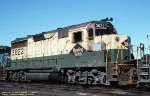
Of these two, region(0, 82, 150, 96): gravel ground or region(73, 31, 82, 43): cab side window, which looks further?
region(73, 31, 82, 43): cab side window

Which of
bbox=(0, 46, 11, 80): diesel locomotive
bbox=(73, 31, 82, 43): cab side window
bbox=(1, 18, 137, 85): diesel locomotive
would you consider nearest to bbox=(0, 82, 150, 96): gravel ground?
bbox=(1, 18, 137, 85): diesel locomotive

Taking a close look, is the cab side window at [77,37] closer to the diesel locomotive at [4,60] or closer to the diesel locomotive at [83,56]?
the diesel locomotive at [83,56]

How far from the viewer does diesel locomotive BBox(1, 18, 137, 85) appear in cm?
1639

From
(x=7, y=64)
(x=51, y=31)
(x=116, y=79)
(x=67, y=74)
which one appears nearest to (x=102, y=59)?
(x=116, y=79)

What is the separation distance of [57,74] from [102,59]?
480 centimetres

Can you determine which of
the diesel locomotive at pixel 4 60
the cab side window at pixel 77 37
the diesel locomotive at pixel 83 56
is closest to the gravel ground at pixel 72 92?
the diesel locomotive at pixel 83 56

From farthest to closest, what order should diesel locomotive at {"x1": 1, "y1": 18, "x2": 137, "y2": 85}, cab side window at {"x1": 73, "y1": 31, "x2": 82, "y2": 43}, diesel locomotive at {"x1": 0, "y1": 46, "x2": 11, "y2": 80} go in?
diesel locomotive at {"x1": 0, "y1": 46, "x2": 11, "y2": 80}, cab side window at {"x1": 73, "y1": 31, "x2": 82, "y2": 43}, diesel locomotive at {"x1": 1, "y1": 18, "x2": 137, "y2": 85}

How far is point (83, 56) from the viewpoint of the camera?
59.8ft

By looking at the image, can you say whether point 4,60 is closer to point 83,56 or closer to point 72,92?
point 83,56

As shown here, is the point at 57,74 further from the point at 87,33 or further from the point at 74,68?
the point at 87,33

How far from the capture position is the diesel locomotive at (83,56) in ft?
53.8

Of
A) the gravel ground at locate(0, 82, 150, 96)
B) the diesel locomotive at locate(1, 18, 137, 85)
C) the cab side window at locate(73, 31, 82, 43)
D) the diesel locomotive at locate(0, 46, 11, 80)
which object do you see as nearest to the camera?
the gravel ground at locate(0, 82, 150, 96)

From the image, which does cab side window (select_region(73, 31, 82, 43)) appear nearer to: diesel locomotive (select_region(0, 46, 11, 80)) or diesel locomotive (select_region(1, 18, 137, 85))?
diesel locomotive (select_region(1, 18, 137, 85))

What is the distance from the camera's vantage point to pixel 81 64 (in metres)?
18.4
